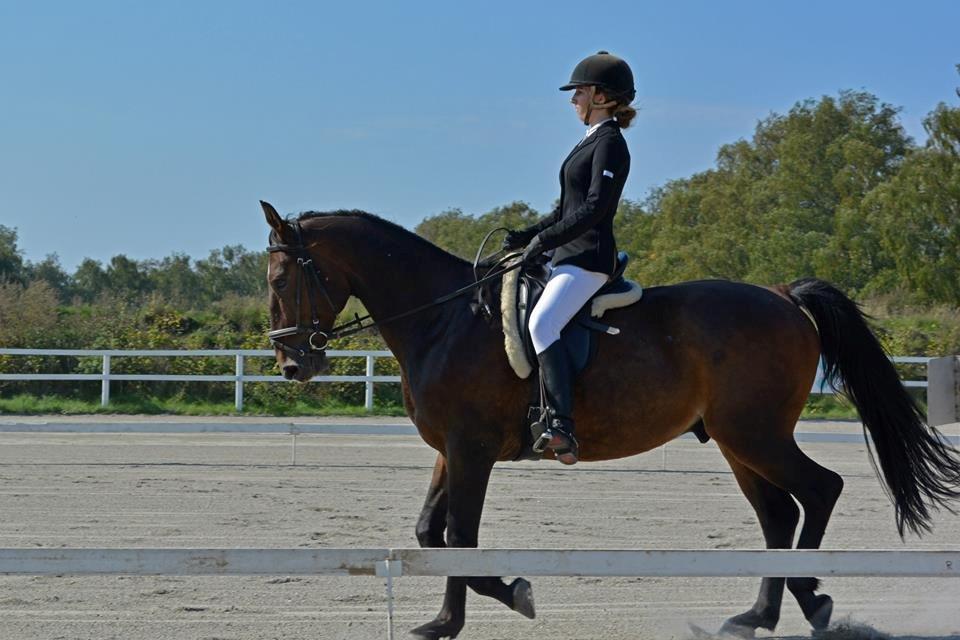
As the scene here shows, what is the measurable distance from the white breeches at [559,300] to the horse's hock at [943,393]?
1.66 meters

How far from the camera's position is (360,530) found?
28.8 ft

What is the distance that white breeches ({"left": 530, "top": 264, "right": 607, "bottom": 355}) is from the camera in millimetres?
5707

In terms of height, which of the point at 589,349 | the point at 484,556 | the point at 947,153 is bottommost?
the point at 484,556

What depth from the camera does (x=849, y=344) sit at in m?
6.22

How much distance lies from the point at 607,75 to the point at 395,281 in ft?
5.04

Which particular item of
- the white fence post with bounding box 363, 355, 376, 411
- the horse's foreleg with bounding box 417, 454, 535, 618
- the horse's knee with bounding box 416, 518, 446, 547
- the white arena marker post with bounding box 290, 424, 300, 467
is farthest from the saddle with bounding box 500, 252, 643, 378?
the white fence post with bounding box 363, 355, 376, 411

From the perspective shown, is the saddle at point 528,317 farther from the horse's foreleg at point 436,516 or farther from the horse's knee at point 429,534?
the horse's knee at point 429,534

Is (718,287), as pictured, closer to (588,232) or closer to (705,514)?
(588,232)

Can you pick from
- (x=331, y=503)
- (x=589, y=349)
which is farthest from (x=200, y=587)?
(x=331, y=503)

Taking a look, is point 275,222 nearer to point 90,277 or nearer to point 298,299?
point 298,299

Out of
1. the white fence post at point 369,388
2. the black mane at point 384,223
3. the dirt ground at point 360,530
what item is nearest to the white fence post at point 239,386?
the white fence post at point 369,388

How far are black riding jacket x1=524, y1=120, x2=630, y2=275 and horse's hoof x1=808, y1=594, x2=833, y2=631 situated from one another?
1989 millimetres

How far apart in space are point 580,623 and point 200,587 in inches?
88.2

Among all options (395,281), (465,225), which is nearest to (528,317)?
(395,281)
